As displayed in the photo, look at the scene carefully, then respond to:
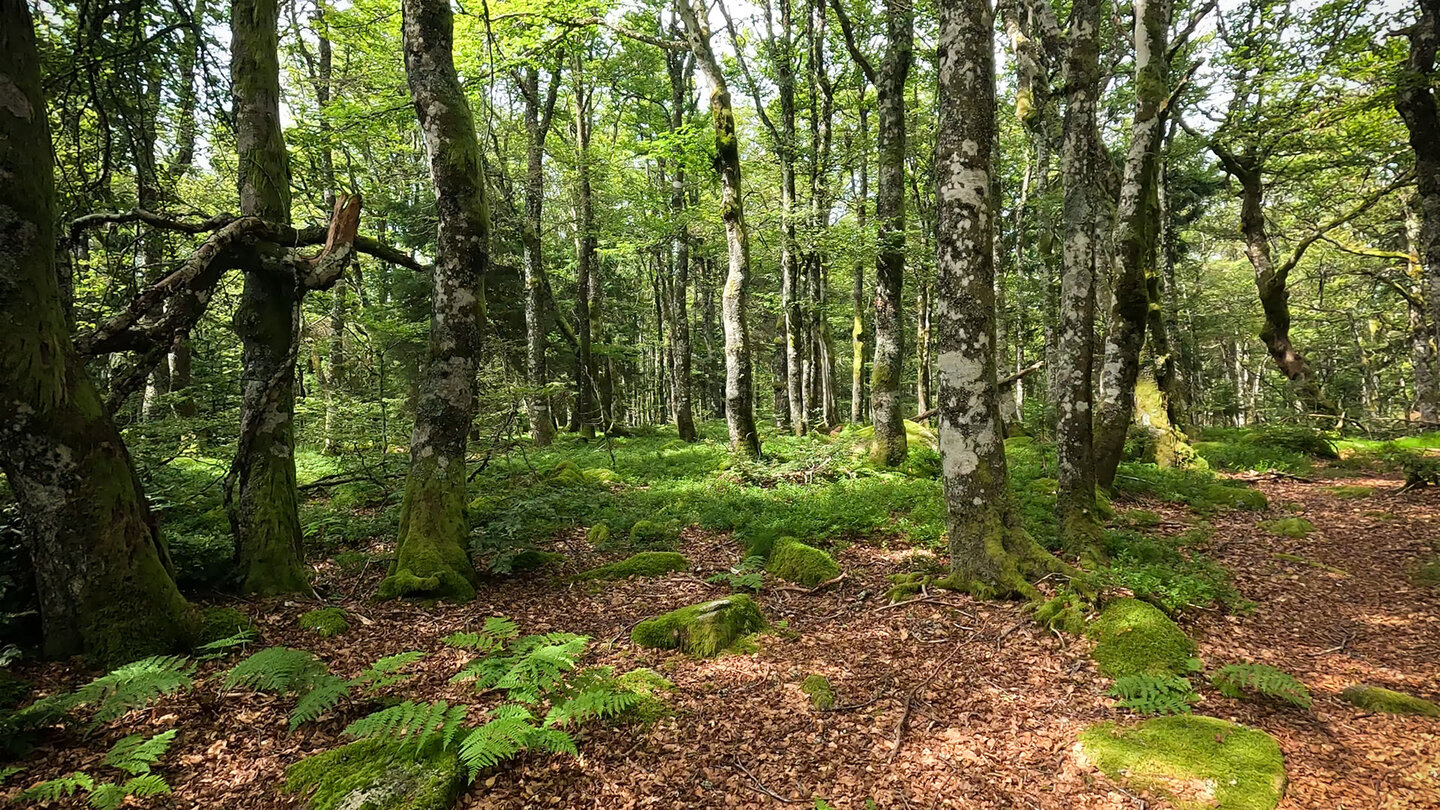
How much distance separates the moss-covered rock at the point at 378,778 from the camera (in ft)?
9.03

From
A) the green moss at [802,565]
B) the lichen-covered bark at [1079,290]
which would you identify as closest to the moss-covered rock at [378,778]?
the green moss at [802,565]

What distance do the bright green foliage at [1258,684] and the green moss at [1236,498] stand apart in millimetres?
6656

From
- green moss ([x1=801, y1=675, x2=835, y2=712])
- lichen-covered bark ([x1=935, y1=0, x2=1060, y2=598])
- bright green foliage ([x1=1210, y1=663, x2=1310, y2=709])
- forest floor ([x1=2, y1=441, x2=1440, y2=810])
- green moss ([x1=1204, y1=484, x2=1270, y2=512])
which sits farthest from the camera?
green moss ([x1=1204, y1=484, x2=1270, y2=512])

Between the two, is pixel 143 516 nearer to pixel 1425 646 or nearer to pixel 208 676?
pixel 208 676

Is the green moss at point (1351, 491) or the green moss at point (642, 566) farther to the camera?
the green moss at point (1351, 491)

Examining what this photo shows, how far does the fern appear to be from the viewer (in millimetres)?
2762

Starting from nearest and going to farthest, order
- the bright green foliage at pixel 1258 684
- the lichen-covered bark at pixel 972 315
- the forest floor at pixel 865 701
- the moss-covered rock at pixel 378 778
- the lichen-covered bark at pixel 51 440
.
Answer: the moss-covered rock at pixel 378 778
the forest floor at pixel 865 701
the lichen-covered bark at pixel 51 440
the bright green foliage at pixel 1258 684
the lichen-covered bark at pixel 972 315

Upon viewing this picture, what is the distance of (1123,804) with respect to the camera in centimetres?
303

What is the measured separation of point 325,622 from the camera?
4824 mm

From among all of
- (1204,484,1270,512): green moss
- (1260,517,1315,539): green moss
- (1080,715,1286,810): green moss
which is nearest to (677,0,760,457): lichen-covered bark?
(1204,484,1270,512): green moss

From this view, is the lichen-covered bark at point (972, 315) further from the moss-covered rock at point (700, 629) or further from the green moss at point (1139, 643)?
the moss-covered rock at point (700, 629)

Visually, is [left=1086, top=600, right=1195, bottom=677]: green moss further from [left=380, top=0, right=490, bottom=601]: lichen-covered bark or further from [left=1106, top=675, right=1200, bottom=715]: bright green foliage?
[left=380, top=0, right=490, bottom=601]: lichen-covered bark

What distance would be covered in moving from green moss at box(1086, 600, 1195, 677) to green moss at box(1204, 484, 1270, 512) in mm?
6338

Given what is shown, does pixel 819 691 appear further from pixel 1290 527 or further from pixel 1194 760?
pixel 1290 527
